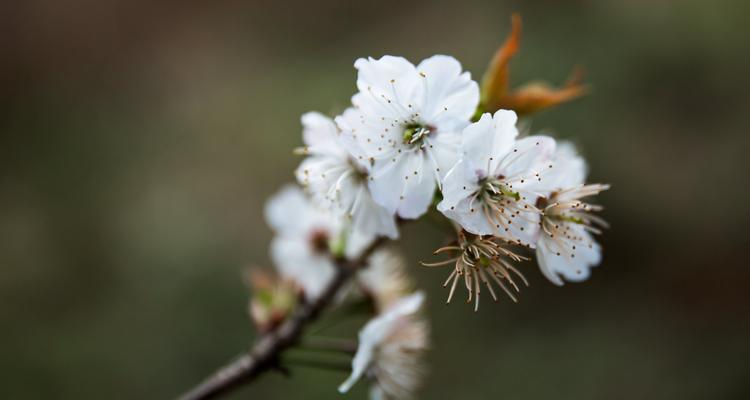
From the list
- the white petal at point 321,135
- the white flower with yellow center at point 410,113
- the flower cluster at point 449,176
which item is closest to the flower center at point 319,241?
the flower cluster at point 449,176

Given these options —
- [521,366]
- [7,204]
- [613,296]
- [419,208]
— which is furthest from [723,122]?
[7,204]

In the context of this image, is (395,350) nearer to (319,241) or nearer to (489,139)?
(319,241)

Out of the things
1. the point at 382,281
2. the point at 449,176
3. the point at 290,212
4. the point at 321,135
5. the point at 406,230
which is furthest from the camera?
the point at 406,230

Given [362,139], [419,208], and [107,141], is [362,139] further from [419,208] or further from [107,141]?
[107,141]

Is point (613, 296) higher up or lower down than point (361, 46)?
lower down

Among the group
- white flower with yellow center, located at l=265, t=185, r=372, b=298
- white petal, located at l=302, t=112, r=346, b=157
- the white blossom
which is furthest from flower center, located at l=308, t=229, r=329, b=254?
white petal, located at l=302, t=112, r=346, b=157

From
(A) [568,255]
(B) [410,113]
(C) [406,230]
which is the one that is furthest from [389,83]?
(C) [406,230]

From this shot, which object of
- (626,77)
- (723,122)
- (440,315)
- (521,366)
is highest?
(626,77)
